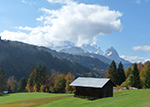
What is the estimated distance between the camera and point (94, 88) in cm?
4297

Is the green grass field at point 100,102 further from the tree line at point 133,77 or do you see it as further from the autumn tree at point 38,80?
the autumn tree at point 38,80

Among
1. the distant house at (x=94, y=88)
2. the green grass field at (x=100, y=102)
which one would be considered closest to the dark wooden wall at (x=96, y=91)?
the distant house at (x=94, y=88)

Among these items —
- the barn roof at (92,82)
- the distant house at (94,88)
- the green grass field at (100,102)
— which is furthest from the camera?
the barn roof at (92,82)

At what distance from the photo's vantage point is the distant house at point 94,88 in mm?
41941

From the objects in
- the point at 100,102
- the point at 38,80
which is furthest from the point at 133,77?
the point at 38,80

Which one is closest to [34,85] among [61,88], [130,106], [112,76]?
[61,88]

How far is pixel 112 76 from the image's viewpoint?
306 ft

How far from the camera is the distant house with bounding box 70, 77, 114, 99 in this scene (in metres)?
41.9

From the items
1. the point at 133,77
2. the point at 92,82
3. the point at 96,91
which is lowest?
the point at 96,91

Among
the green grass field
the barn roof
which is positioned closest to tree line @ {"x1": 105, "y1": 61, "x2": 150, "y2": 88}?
the barn roof

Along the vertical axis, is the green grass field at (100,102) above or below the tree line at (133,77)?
below

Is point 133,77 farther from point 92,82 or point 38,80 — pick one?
point 38,80

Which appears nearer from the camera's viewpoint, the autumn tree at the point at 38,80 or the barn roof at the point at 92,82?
the barn roof at the point at 92,82

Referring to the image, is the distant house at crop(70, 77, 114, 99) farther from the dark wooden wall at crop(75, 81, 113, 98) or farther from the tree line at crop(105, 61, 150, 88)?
the tree line at crop(105, 61, 150, 88)
